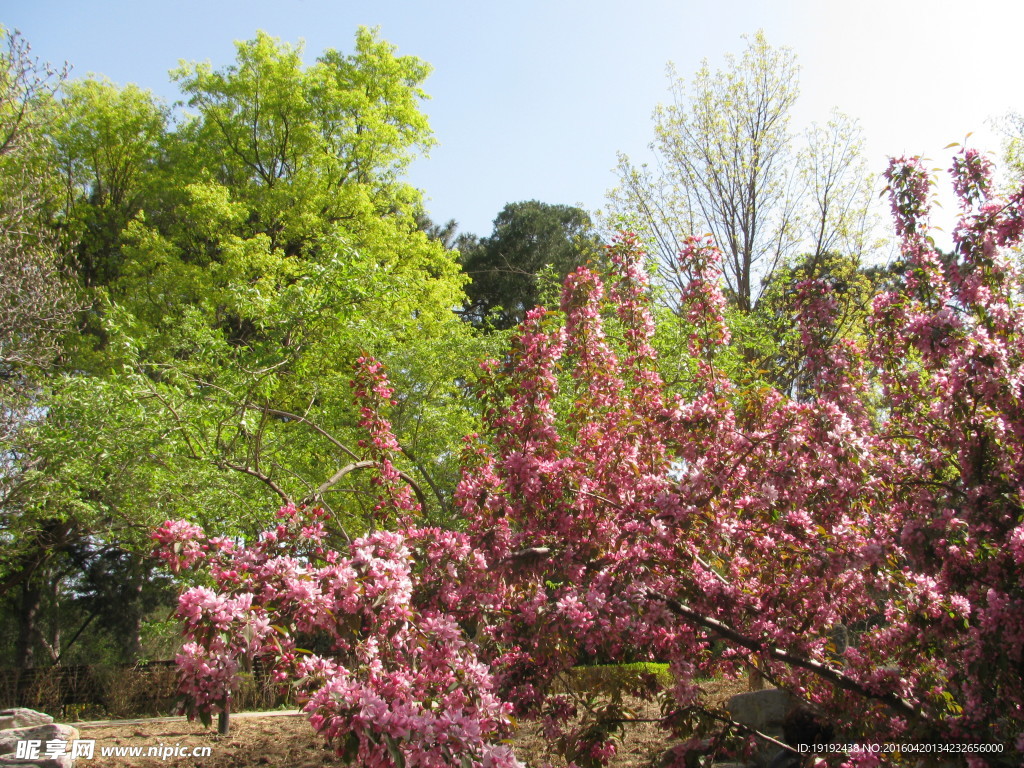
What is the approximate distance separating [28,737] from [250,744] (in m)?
1.66

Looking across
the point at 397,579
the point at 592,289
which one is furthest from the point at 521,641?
A: the point at 592,289

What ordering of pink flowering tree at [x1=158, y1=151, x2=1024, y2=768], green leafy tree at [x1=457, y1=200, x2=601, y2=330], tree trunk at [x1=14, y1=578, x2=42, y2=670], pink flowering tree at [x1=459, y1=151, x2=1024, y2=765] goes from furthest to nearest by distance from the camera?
green leafy tree at [x1=457, y1=200, x2=601, y2=330] → tree trunk at [x1=14, y1=578, x2=42, y2=670] → pink flowering tree at [x1=459, y1=151, x2=1024, y2=765] → pink flowering tree at [x1=158, y1=151, x2=1024, y2=768]

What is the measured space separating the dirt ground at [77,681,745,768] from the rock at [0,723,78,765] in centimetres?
30

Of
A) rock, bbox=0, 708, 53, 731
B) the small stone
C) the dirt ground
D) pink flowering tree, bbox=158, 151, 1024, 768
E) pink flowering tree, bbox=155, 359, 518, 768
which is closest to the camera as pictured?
pink flowering tree, bbox=155, 359, 518, 768

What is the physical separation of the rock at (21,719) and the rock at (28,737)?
0.25m

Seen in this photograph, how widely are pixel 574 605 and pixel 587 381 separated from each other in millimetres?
1622

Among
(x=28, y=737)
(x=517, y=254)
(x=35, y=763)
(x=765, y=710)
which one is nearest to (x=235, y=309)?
(x=28, y=737)

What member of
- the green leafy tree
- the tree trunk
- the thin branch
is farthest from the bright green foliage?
the green leafy tree

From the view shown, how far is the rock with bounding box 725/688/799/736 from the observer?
526 centimetres

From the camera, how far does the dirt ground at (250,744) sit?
548cm

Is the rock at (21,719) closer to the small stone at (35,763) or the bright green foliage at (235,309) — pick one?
the small stone at (35,763)

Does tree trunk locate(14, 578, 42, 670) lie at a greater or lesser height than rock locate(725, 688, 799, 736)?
lesser

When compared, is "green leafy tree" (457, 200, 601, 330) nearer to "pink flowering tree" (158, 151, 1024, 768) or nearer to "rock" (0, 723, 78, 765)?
"rock" (0, 723, 78, 765)

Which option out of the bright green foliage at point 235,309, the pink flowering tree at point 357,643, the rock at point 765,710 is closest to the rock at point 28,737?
the bright green foliage at point 235,309
